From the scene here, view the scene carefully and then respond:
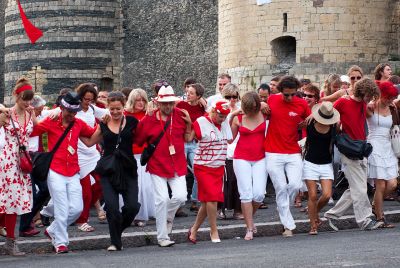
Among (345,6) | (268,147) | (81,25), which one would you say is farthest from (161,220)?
(81,25)

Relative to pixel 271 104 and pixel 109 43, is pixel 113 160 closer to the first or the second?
pixel 271 104

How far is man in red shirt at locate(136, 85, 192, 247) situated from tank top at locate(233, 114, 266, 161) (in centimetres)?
64

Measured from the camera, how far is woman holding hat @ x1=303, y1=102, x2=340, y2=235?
1073 centimetres

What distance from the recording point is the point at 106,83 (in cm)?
3195

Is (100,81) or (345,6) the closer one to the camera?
(345,6)

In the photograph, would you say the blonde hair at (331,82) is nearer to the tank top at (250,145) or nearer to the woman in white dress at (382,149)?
the woman in white dress at (382,149)

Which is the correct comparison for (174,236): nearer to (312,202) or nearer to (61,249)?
(61,249)

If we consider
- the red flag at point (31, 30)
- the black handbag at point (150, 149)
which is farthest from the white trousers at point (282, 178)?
the red flag at point (31, 30)

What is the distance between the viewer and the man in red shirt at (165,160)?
33.4 ft

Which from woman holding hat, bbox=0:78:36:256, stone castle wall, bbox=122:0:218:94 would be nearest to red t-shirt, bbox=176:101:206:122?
woman holding hat, bbox=0:78:36:256

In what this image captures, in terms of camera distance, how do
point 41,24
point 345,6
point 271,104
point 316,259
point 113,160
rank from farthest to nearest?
point 41,24
point 345,6
point 271,104
point 113,160
point 316,259

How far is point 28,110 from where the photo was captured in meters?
10.3

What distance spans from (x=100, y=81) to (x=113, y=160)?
843 inches

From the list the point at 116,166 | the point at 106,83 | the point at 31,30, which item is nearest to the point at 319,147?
the point at 116,166
